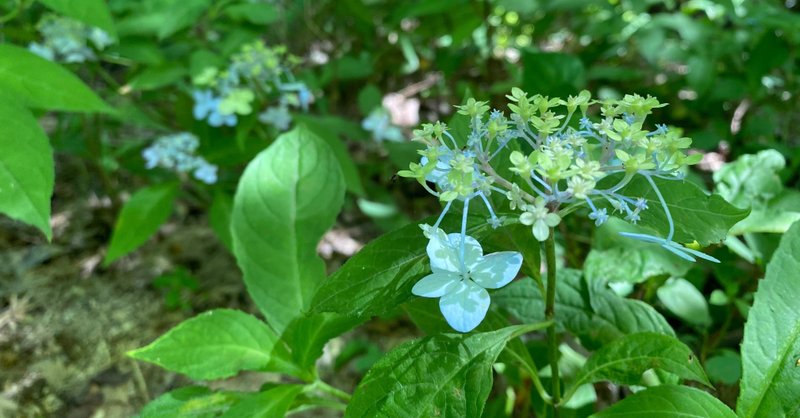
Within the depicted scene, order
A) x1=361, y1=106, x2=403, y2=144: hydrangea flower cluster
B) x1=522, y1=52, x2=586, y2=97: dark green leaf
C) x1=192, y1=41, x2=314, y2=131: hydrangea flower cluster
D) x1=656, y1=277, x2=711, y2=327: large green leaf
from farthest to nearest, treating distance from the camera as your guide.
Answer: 1. x1=361, y1=106, x2=403, y2=144: hydrangea flower cluster
2. x1=192, y1=41, x2=314, y2=131: hydrangea flower cluster
3. x1=522, y1=52, x2=586, y2=97: dark green leaf
4. x1=656, y1=277, x2=711, y2=327: large green leaf

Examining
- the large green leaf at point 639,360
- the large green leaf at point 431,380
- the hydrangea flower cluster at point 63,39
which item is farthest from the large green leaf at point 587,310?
the hydrangea flower cluster at point 63,39

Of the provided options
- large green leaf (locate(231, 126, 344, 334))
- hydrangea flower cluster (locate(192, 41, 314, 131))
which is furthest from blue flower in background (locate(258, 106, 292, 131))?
large green leaf (locate(231, 126, 344, 334))

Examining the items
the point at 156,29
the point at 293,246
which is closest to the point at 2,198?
the point at 293,246

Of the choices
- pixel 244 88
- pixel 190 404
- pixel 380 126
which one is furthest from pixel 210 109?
pixel 190 404

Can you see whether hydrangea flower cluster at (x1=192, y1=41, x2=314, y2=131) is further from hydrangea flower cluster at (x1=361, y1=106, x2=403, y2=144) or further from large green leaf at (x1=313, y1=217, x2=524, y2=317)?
large green leaf at (x1=313, y1=217, x2=524, y2=317)

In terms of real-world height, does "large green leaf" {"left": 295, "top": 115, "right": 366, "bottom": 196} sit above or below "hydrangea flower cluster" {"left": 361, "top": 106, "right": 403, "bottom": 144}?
above

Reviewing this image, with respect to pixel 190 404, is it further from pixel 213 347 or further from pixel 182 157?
pixel 182 157
